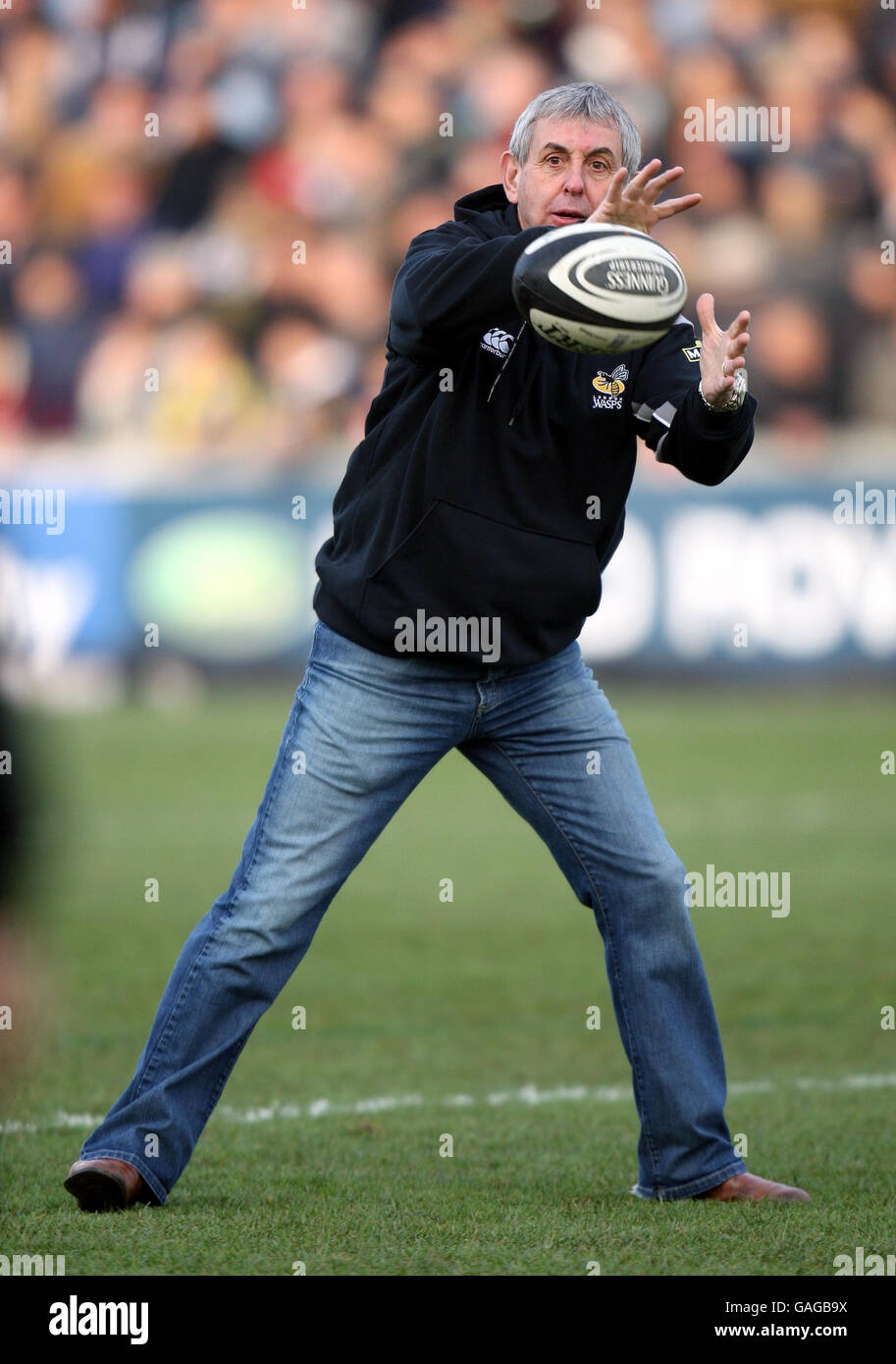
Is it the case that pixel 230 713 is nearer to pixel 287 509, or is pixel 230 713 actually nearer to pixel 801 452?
pixel 287 509

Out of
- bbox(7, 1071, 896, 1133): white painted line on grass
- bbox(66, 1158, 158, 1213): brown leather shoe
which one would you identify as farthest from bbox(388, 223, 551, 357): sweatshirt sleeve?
bbox(7, 1071, 896, 1133): white painted line on grass

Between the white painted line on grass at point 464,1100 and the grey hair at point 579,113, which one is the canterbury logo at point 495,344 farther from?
the white painted line on grass at point 464,1100

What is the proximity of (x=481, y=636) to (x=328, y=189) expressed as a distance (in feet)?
41.1

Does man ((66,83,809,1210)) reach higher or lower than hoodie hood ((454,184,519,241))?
lower

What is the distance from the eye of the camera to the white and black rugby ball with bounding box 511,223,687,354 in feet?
10.9

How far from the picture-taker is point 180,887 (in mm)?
8453

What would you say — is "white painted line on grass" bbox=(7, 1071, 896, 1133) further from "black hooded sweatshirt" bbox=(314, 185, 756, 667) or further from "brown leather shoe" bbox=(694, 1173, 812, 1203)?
"black hooded sweatshirt" bbox=(314, 185, 756, 667)

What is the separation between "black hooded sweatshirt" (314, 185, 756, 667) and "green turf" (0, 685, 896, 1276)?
731 millimetres

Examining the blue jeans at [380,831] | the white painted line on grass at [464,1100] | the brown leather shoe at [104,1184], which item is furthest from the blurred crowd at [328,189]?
the brown leather shoe at [104,1184]

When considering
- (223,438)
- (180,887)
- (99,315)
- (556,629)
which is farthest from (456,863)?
(99,315)

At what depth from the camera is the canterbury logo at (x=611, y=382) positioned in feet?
12.5

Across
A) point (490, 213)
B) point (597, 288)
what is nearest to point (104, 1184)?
point (597, 288)

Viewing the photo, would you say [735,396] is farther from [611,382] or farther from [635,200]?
[635,200]

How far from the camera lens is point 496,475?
3.75 m
